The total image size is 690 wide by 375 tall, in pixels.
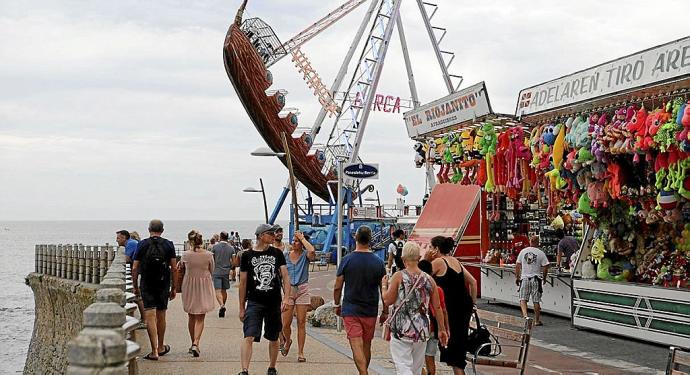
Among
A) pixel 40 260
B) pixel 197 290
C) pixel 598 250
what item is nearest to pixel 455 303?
pixel 197 290

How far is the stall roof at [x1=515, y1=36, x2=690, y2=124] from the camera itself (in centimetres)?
1191

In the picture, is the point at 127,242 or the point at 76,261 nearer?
the point at 127,242

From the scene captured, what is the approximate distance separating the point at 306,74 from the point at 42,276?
70.0ft

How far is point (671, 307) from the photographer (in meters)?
13.2

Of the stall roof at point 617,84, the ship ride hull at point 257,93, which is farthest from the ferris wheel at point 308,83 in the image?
the stall roof at point 617,84

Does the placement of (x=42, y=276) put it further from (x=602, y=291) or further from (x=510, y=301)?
(x=602, y=291)

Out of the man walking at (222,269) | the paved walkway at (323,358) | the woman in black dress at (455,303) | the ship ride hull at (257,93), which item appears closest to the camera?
the woman in black dress at (455,303)

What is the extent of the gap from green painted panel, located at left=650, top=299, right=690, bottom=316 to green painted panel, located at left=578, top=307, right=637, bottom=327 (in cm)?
52

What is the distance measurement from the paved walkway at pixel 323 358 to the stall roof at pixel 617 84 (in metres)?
3.53

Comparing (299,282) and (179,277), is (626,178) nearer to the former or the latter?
(299,282)

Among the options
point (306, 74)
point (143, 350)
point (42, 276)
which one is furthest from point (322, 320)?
point (306, 74)

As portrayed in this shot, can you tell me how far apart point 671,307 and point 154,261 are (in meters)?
7.13

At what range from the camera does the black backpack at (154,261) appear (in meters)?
11.5

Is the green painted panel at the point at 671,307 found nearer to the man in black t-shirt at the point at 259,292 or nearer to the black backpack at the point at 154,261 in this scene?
the man in black t-shirt at the point at 259,292
